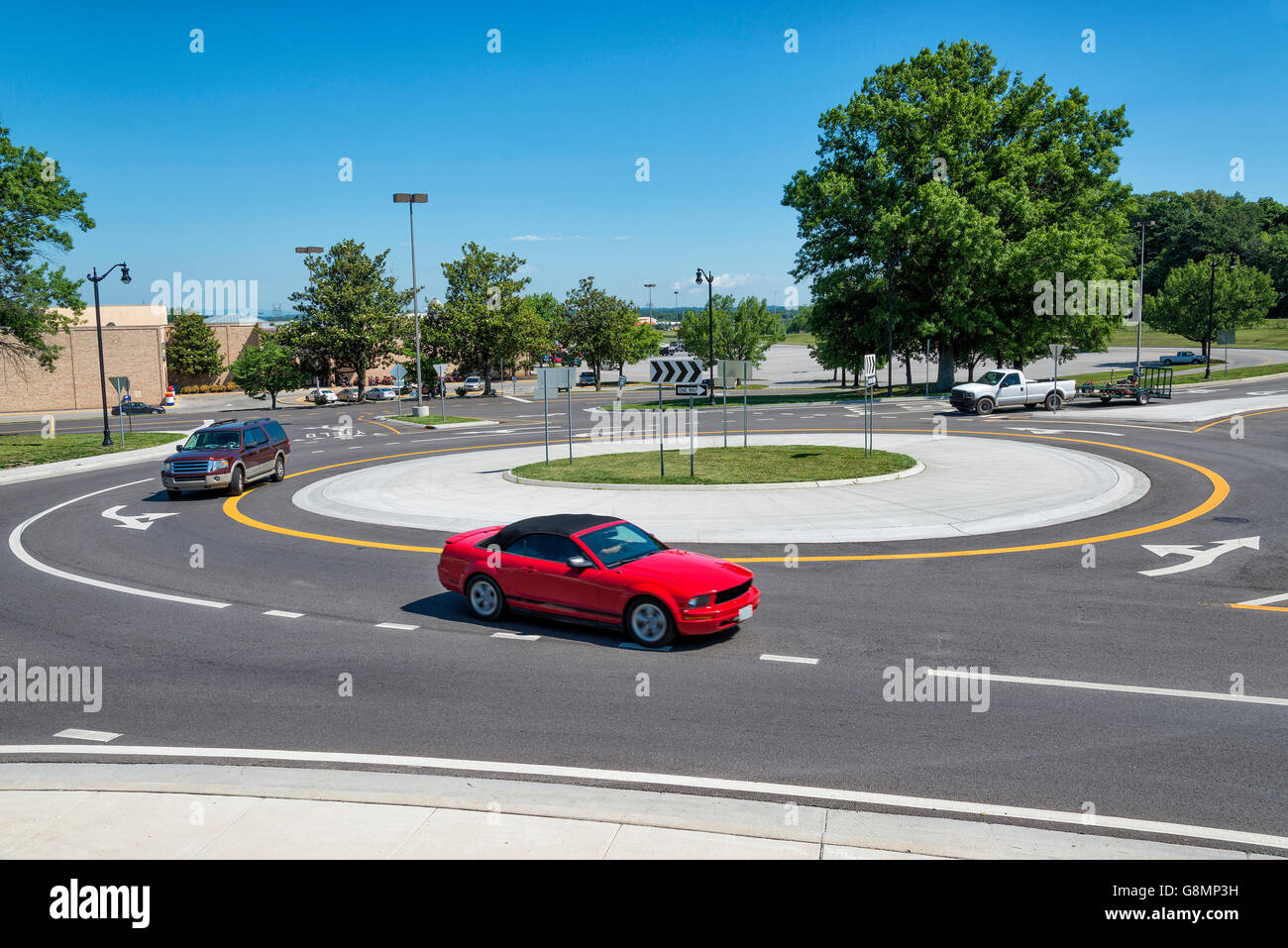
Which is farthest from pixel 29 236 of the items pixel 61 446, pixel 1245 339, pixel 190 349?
pixel 1245 339

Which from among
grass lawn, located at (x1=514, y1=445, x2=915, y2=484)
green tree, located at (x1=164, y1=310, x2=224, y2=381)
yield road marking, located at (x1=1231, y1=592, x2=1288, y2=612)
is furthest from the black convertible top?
green tree, located at (x1=164, y1=310, x2=224, y2=381)

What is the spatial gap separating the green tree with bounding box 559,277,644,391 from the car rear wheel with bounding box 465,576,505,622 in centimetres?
6957

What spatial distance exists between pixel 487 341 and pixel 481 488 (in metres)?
51.3

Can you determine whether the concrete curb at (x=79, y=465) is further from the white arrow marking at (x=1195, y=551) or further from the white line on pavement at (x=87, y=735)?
the white arrow marking at (x=1195, y=551)

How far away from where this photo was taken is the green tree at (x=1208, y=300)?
8225 cm

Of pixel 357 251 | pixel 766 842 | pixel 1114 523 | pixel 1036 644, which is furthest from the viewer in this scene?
pixel 357 251

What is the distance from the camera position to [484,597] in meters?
12.0

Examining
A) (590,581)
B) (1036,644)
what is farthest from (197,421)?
(1036,644)

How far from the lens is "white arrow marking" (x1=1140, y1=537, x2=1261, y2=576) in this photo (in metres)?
14.1

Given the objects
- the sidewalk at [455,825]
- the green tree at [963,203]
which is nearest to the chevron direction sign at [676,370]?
the sidewalk at [455,825]

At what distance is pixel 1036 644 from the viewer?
10.5 meters

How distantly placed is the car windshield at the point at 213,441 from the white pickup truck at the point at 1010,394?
32.1m

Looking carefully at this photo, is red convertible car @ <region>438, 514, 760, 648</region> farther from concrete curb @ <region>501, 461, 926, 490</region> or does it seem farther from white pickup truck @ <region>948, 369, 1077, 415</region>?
white pickup truck @ <region>948, 369, 1077, 415</region>
